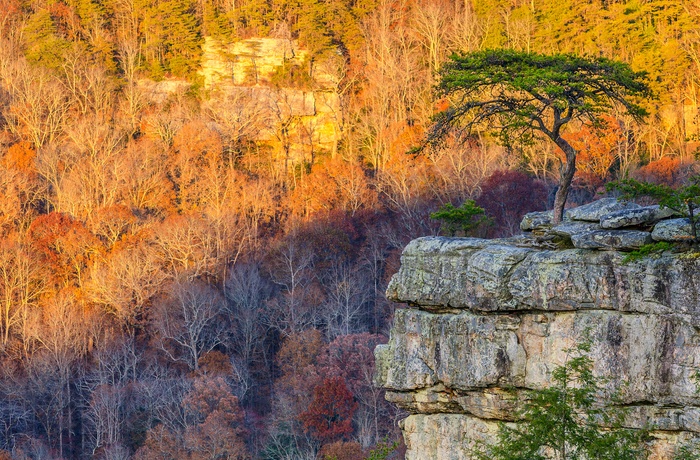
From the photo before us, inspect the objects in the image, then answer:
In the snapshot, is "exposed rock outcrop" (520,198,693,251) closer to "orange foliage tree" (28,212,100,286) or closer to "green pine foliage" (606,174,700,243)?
"green pine foliage" (606,174,700,243)

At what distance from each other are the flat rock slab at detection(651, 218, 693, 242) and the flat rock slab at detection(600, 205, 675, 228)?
1.41 ft

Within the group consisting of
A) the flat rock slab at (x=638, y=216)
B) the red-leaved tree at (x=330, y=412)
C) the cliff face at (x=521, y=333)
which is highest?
the flat rock slab at (x=638, y=216)

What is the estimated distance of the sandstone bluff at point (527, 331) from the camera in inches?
835

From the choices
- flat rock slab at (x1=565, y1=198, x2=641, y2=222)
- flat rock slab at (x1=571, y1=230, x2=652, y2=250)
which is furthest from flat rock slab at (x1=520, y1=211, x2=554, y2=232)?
flat rock slab at (x1=571, y1=230, x2=652, y2=250)

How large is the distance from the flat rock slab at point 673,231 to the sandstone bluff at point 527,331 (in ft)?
0.50

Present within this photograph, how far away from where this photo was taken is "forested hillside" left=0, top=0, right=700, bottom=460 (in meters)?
51.1

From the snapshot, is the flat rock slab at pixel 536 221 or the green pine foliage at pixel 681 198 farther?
the flat rock slab at pixel 536 221

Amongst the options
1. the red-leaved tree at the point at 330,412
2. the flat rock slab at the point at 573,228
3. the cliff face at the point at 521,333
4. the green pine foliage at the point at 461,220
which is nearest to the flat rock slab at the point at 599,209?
the flat rock slab at the point at 573,228

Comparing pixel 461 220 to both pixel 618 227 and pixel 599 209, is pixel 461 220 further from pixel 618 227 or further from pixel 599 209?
pixel 618 227

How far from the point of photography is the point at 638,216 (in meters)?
22.0

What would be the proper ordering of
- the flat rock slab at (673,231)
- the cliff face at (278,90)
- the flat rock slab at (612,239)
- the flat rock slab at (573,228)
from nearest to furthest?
the flat rock slab at (673,231), the flat rock slab at (612,239), the flat rock slab at (573,228), the cliff face at (278,90)

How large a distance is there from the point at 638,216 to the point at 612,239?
2.38ft

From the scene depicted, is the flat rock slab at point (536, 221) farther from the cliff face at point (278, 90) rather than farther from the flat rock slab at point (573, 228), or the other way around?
the cliff face at point (278, 90)

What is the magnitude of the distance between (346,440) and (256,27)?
4379 centimetres
